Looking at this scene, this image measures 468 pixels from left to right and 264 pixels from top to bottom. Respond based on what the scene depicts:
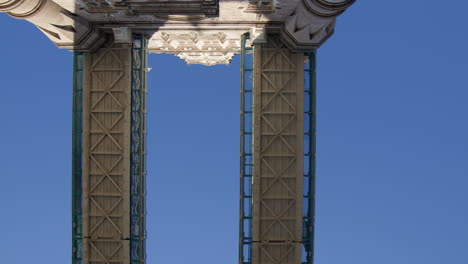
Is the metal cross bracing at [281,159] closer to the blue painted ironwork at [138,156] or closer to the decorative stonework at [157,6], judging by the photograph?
the decorative stonework at [157,6]

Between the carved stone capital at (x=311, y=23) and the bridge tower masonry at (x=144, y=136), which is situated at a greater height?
the carved stone capital at (x=311, y=23)

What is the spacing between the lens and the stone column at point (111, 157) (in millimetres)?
35219

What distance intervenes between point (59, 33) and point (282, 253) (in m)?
20.3

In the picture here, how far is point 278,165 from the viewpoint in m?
35.1

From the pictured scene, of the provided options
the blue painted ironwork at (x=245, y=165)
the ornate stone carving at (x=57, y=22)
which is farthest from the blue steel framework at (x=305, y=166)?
the ornate stone carving at (x=57, y=22)

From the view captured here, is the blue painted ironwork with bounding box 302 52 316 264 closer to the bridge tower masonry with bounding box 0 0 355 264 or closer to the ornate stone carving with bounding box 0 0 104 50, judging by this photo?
the bridge tower masonry with bounding box 0 0 355 264

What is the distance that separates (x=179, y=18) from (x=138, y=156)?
9596 mm

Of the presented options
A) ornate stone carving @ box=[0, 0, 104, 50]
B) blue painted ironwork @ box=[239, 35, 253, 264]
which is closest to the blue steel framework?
blue painted ironwork @ box=[239, 35, 253, 264]

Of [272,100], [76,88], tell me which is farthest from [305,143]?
[76,88]

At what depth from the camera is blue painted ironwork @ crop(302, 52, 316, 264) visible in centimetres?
3522

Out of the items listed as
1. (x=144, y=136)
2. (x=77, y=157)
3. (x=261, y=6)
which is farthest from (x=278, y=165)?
(x=77, y=157)

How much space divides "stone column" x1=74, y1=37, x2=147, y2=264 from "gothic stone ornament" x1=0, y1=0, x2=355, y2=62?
1.68m

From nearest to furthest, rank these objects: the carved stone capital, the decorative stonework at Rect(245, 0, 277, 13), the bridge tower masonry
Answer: the carved stone capital, the decorative stonework at Rect(245, 0, 277, 13), the bridge tower masonry

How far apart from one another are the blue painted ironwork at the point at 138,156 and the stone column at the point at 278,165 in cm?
749
